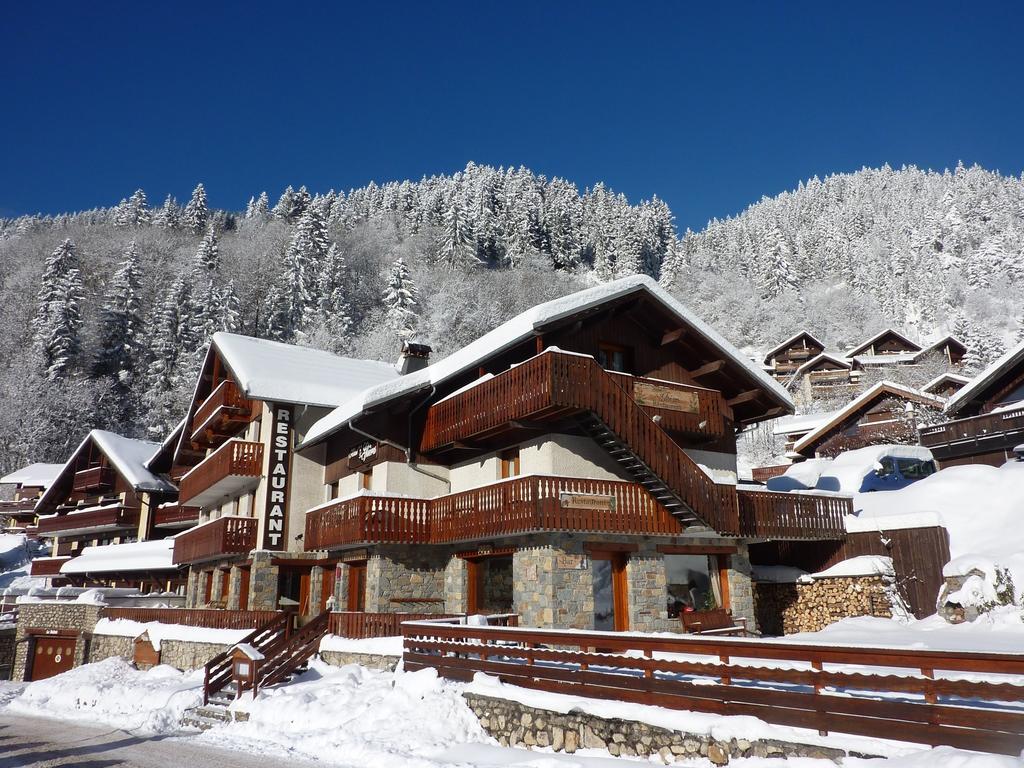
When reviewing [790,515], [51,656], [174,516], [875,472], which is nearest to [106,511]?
[174,516]

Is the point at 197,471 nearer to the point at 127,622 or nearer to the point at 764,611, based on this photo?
the point at 127,622

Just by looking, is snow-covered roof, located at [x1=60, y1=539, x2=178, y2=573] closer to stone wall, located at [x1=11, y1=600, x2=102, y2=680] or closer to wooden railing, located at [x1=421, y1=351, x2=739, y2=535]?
stone wall, located at [x1=11, y1=600, x2=102, y2=680]

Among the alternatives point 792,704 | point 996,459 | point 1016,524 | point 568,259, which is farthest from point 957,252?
point 792,704

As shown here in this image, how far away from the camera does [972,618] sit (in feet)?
56.4

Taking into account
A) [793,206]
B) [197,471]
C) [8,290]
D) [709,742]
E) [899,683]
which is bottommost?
[709,742]

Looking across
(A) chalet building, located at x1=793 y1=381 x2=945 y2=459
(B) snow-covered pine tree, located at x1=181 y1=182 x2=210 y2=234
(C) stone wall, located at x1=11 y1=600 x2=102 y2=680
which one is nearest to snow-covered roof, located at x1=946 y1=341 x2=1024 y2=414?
(A) chalet building, located at x1=793 y1=381 x2=945 y2=459

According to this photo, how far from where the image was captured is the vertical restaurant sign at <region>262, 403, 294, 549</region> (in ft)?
82.5

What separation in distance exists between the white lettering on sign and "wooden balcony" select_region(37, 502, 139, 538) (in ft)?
78.4

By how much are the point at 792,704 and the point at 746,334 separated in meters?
93.5

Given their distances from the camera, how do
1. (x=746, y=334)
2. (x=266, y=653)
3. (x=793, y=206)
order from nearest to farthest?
(x=266, y=653) → (x=746, y=334) → (x=793, y=206)

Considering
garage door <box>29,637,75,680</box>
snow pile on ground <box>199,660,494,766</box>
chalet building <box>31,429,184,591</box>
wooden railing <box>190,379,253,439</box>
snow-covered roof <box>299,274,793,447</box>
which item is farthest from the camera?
chalet building <box>31,429,184,591</box>

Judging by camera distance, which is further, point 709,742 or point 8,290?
point 8,290

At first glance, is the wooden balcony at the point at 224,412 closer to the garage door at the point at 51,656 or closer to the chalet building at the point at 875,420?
the garage door at the point at 51,656

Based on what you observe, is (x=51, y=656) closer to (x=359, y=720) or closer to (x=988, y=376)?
(x=359, y=720)
